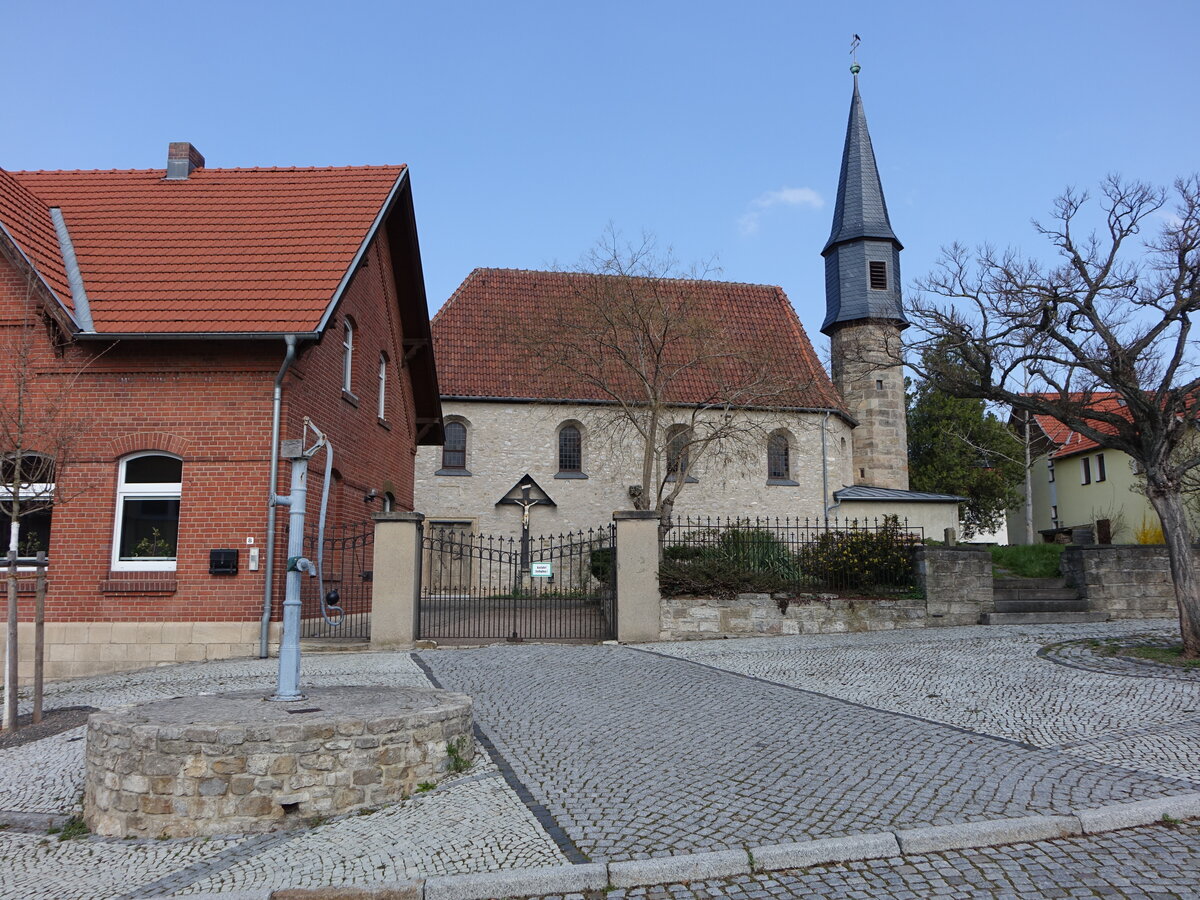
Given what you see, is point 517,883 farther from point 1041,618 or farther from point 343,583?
point 1041,618

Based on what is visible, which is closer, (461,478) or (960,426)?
(461,478)

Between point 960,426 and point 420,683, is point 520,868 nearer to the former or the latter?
point 420,683

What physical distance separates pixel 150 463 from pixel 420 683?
602 cm

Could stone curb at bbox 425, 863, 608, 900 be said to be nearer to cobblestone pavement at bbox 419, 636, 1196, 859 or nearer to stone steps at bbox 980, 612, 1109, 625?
cobblestone pavement at bbox 419, 636, 1196, 859

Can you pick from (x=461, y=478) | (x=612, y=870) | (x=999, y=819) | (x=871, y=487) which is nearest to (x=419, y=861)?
(x=612, y=870)

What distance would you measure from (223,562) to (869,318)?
24.5 meters

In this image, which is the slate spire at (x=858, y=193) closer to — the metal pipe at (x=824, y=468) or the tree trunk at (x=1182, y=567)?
the metal pipe at (x=824, y=468)

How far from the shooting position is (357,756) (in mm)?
5762

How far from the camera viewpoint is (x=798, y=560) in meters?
15.4

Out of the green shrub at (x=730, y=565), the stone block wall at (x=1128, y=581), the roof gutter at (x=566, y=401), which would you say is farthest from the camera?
the roof gutter at (x=566, y=401)

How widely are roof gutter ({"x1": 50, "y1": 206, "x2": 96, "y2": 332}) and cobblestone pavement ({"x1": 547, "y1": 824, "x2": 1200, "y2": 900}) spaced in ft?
38.7

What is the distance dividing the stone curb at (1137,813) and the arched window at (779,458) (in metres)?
24.0

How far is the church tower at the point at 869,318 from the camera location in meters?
31.2

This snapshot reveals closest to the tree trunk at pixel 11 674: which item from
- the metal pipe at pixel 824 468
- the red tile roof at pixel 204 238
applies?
the red tile roof at pixel 204 238
